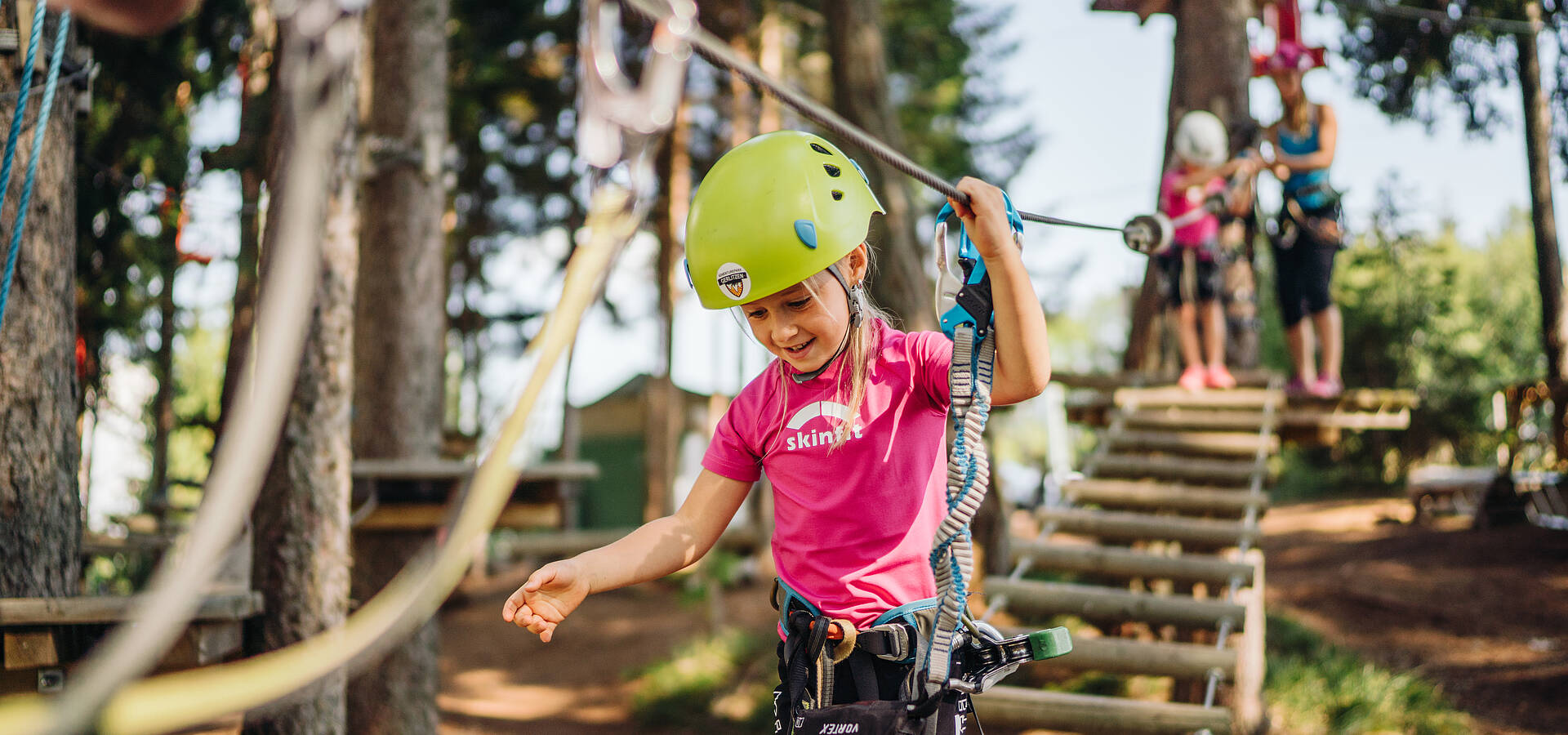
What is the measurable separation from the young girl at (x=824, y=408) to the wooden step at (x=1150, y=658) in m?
3.02

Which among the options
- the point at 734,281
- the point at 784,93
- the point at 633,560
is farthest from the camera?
the point at 633,560

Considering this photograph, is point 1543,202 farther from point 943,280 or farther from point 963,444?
point 963,444

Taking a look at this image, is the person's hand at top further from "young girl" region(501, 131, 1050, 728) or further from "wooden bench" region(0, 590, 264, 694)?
"wooden bench" region(0, 590, 264, 694)

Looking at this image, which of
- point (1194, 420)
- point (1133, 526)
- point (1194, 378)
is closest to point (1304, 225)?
point (1194, 378)

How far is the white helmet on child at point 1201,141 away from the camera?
7.22 meters

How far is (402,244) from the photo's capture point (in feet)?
23.4

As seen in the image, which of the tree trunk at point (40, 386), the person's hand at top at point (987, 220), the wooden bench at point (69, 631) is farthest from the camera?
the tree trunk at point (40, 386)

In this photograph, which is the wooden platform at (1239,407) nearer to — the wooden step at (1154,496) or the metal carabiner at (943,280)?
the wooden step at (1154,496)

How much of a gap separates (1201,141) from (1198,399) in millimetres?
1714

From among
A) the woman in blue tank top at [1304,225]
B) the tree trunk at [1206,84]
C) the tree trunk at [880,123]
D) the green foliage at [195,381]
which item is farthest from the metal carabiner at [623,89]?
the green foliage at [195,381]

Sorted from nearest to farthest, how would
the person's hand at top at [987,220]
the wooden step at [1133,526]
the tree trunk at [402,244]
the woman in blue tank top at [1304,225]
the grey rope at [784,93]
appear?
1. the grey rope at [784,93]
2. the person's hand at top at [987,220]
3. the wooden step at [1133,526]
4. the woman in blue tank top at [1304,225]
5. the tree trunk at [402,244]

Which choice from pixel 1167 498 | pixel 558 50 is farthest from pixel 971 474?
pixel 558 50

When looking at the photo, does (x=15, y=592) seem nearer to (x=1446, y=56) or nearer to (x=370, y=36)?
(x=370, y=36)

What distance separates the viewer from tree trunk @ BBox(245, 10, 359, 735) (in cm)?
486
